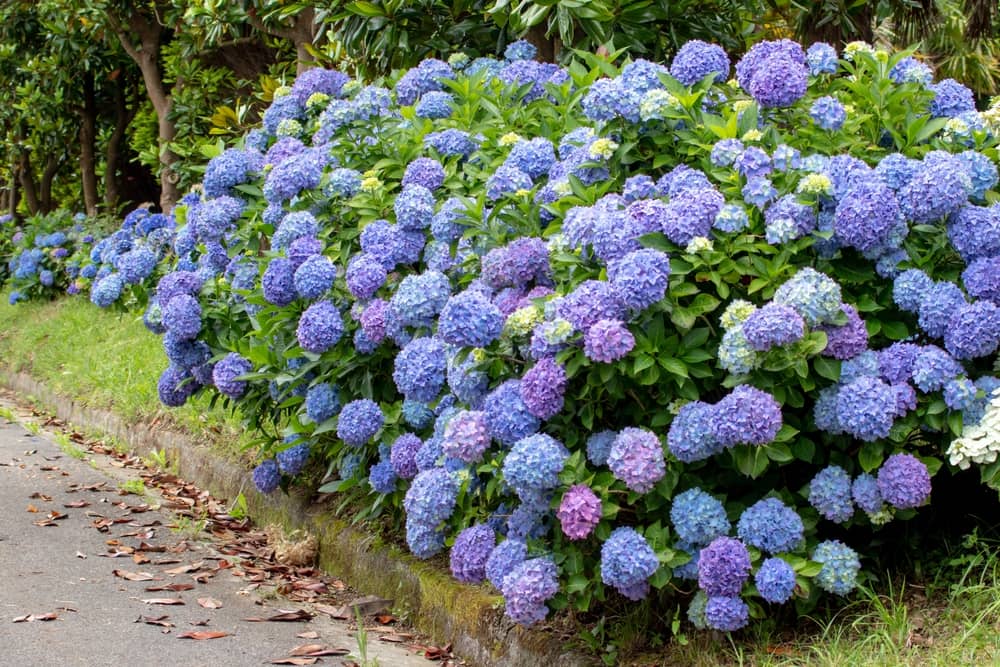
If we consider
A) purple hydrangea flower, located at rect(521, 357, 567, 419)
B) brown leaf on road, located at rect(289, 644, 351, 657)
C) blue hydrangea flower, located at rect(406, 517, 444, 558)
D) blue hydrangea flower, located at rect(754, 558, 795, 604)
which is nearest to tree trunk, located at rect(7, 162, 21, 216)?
brown leaf on road, located at rect(289, 644, 351, 657)

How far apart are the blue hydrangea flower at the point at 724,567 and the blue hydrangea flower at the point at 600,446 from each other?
45 cm

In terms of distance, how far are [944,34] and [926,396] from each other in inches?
512

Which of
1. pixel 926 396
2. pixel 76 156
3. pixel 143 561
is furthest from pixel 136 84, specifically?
pixel 926 396

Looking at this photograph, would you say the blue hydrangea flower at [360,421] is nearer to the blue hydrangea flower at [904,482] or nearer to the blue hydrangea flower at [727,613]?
the blue hydrangea flower at [727,613]

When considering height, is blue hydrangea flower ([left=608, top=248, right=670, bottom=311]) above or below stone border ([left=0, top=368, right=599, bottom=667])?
above

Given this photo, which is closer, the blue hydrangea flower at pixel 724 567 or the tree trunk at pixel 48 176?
the blue hydrangea flower at pixel 724 567

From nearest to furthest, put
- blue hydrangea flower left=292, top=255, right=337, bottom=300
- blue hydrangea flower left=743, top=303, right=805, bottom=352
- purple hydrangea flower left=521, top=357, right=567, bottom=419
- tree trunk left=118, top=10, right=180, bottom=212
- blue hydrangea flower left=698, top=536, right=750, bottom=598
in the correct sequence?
blue hydrangea flower left=743, top=303, right=805, bottom=352, blue hydrangea flower left=698, top=536, right=750, bottom=598, purple hydrangea flower left=521, top=357, right=567, bottom=419, blue hydrangea flower left=292, top=255, right=337, bottom=300, tree trunk left=118, top=10, right=180, bottom=212

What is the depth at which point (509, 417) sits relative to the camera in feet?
11.9

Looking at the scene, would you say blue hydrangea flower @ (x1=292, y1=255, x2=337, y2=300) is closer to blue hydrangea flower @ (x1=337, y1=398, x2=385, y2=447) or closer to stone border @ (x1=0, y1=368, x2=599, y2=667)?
blue hydrangea flower @ (x1=337, y1=398, x2=385, y2=447)

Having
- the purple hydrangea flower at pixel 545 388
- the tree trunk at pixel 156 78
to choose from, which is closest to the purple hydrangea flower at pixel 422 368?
the purple hydrangea flower at pixel 545 388

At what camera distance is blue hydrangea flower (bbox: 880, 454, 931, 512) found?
10.9ft

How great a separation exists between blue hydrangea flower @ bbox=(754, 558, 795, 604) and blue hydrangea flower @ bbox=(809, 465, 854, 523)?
244 mm

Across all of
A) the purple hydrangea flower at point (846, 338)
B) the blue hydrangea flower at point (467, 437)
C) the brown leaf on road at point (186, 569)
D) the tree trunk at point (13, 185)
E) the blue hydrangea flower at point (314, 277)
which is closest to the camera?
the purple hydrangea flower at point (846, 338)

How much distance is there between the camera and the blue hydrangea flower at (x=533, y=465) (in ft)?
11.3
